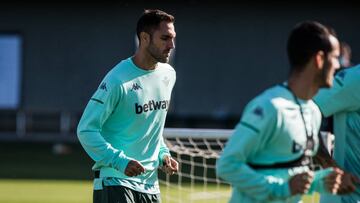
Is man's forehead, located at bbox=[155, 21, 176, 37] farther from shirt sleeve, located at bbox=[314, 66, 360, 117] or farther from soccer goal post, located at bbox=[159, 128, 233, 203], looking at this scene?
soccer goal post, located at bbox=[159, 128, 233, 203]

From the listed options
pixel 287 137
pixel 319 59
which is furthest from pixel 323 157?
pixel 319 59

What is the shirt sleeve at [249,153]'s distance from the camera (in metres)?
4.57

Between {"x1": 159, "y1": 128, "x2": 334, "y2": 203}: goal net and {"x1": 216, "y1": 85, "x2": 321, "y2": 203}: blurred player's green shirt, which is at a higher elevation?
{"x1": 216, "y1": 85, "x2": 321, "y2": 203}: blurred player's green shirt

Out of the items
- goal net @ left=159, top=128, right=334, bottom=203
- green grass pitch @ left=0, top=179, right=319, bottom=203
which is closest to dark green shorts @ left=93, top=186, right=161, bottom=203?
goal net @ left=159, top=128, right=334, bottom=203

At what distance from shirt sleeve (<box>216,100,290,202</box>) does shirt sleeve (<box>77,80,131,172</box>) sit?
5.60 feet

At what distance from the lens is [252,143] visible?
15.0 feet

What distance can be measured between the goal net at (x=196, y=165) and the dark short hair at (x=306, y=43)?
4.67 metres

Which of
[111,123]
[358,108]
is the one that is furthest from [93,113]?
[358,108]

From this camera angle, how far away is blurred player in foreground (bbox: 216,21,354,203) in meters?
4.59

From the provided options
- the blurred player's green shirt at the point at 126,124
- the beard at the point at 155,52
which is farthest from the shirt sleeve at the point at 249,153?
the beard at the point at 155,52

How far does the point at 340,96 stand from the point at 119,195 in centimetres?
172

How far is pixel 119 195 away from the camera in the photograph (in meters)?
6.52

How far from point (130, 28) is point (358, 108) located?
65.4 feet

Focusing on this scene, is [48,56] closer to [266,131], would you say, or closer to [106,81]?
[106,81]
